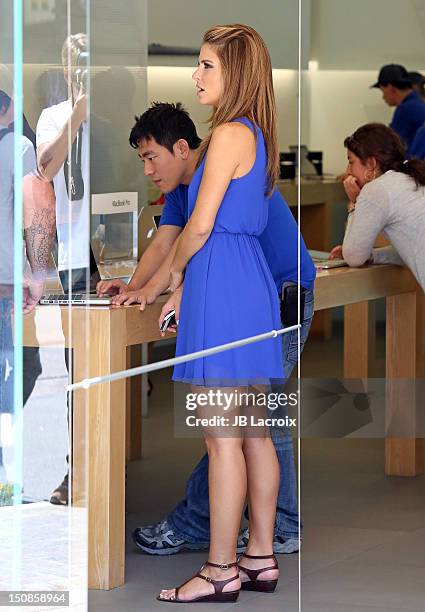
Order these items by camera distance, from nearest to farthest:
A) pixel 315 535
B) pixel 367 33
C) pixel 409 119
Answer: pixel 315 535 < pixel 409 119 < pixel 367 33

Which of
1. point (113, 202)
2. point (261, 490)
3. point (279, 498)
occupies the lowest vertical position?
point (279, 498)

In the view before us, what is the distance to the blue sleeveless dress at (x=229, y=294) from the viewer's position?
3.26 m

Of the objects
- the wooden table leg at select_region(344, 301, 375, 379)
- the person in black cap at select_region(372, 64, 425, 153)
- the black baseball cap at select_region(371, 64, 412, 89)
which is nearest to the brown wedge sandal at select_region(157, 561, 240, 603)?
the wooden table leg at select_region(344, 301, 375, 379)

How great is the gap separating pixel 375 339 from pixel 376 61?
4200 millimetres

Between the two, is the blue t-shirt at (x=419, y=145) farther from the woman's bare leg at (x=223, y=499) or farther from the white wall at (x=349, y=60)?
the woman's bare leg at (x=223, y=499)

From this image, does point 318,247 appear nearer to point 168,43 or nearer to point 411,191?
point 168,43

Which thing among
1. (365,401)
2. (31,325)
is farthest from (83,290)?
(365,401)

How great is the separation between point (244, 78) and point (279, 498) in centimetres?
127

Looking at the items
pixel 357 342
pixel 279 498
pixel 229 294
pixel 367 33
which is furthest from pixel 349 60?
pixel 229 294

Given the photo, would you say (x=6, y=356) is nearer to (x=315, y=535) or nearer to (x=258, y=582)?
(x=258, y=582)

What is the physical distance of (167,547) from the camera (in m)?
3.81

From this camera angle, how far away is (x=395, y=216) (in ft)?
14.8

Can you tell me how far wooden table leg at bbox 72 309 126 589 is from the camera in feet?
10.9

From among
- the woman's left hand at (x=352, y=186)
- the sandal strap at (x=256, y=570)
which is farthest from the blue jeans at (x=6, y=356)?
the woman's left hand at (x=352, y=186)
